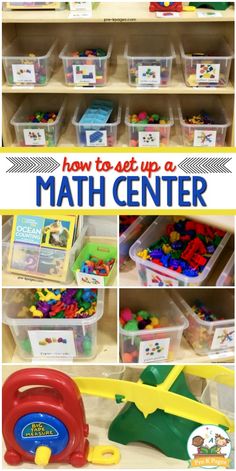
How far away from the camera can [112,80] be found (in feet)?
5.28

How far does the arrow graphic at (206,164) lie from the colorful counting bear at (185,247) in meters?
0.38

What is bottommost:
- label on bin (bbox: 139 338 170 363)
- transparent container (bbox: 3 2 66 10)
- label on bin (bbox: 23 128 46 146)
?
label on bin (bbox: 139 338 170 363)

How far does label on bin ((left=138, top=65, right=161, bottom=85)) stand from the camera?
154 centimetres

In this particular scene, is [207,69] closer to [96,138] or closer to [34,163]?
[96,138]

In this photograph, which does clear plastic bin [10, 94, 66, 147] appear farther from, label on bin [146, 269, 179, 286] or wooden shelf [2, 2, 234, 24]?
label on bin [146, 269, 179, 286]

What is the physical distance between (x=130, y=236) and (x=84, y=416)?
0.50 meters

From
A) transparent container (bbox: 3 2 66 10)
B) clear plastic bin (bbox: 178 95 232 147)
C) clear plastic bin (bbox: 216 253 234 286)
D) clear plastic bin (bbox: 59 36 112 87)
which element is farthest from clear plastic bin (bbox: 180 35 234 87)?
clear plastic bin (bbox: 216 253 234 286)

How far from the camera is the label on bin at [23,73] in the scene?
60.7 inches

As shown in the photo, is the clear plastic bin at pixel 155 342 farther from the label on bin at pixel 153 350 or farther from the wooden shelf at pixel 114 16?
the wooden shelf at pixel 114 16

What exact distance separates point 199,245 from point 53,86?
1.92 ft

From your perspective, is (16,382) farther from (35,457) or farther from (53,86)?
(53,86)

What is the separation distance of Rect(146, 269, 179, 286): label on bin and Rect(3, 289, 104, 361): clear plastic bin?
0.45 ft

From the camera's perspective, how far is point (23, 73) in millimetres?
1553

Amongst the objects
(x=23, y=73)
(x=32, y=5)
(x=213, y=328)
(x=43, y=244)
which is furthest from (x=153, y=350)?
(x=32, y=5)
